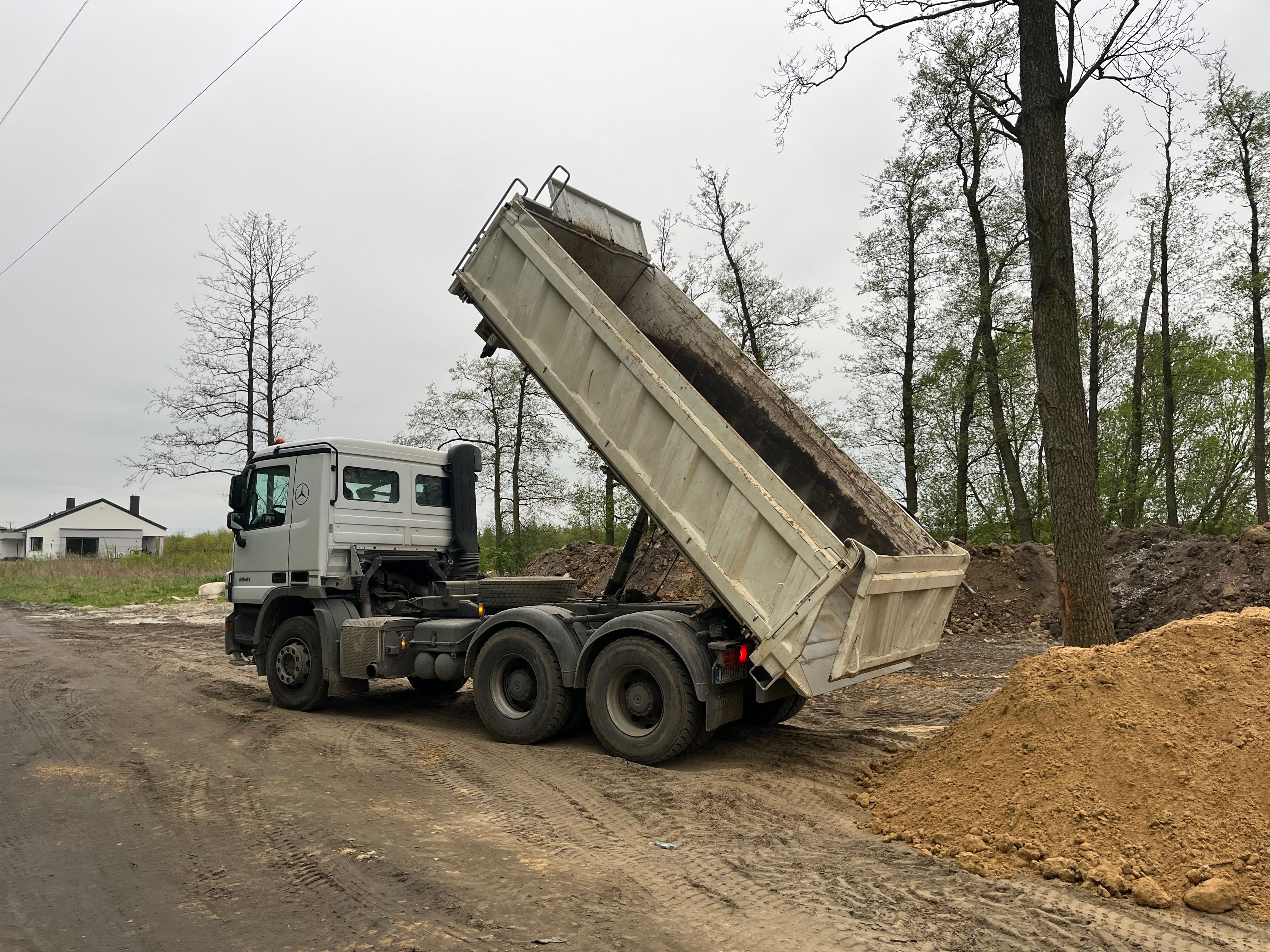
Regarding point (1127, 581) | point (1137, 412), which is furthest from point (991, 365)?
point (1127, 581)

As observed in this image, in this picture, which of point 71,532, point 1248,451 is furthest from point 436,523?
point 71,532

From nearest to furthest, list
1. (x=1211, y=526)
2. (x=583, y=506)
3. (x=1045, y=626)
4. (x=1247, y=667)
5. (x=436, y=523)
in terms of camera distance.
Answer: (x=1247, y=667) → (x=436, y=523) → (x=1045, y=626) → (x=1211, y=526) → (x=583, y=506)

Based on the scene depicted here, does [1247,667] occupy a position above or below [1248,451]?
below

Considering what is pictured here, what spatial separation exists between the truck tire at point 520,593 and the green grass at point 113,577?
22.3 meters

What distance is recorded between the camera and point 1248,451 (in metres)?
25.4

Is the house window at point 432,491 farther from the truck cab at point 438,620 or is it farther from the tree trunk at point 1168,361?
the tree trunk at point 1168,361

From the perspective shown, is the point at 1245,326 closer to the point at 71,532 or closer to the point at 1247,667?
the point at 1247,667

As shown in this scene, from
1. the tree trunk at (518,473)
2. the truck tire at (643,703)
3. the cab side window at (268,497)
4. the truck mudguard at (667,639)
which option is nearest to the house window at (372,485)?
the cab side window at (268,497)

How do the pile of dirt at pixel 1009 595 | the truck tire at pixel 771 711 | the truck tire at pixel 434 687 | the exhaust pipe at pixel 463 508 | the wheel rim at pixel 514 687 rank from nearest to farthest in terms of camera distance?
the wheel rim at pixel 514 687
the truck tire at pixel 771 711
the truck tire at pixel 434 687
the exhaust pipe at pixel 463 508
the pile of dirt at pixel 1009 595

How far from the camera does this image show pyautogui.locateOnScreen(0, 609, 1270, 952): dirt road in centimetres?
362

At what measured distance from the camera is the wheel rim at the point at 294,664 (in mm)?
8820

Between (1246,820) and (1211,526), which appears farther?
(1211,526)

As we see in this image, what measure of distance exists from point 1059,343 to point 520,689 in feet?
18.9

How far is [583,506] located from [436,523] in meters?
17.6
